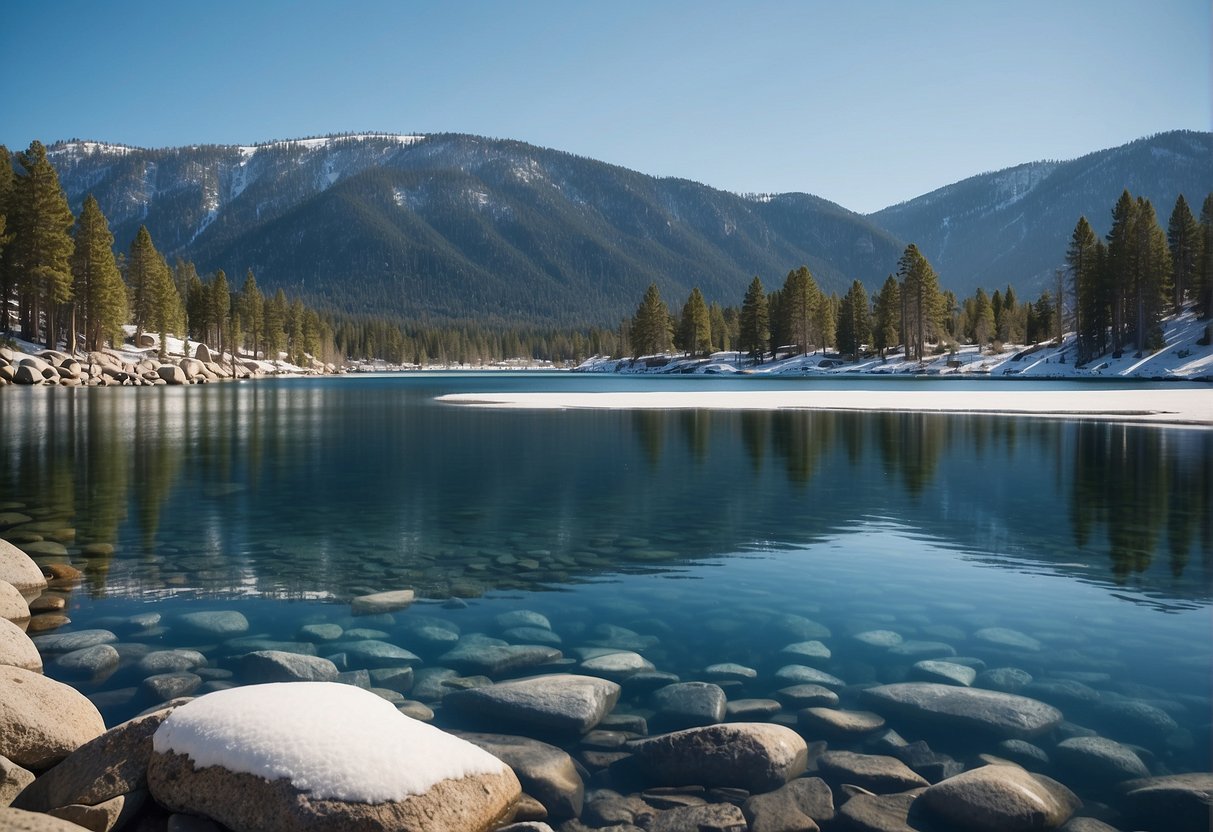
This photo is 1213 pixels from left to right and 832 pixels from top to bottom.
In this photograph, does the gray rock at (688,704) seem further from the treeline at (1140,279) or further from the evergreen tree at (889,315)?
the evergreen tree at (889,315)

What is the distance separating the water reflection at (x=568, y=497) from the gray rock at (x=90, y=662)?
8.33 ft

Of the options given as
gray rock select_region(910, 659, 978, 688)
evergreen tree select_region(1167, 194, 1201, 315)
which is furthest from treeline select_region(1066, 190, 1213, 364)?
gray rock select_region(910, 659, 978, 688)

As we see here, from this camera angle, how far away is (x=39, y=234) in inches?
2601

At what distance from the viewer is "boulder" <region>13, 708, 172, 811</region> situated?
4.64m

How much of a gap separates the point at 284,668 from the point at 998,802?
5.52 meters

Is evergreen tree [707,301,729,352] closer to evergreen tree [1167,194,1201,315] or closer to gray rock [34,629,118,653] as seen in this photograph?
evergreen tree [1167,194,1201,315]

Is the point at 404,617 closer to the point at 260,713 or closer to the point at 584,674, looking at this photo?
the point at 584,674

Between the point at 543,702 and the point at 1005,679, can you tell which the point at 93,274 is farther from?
the point at 1005,679

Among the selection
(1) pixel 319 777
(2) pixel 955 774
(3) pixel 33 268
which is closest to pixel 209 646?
(1) pixel 319 777

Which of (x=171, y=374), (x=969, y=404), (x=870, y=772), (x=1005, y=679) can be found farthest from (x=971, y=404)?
(x=171, y=374)

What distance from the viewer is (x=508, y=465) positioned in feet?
69.2

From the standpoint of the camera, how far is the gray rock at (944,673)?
22.8 feet

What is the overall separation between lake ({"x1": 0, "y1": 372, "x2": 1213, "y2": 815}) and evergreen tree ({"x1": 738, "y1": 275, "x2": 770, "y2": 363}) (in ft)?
334

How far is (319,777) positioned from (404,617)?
447cm
